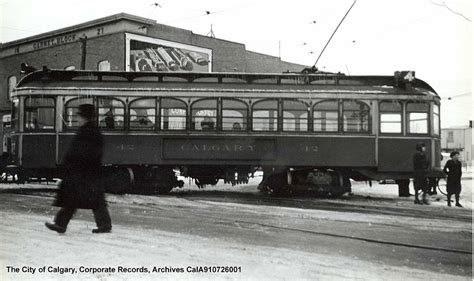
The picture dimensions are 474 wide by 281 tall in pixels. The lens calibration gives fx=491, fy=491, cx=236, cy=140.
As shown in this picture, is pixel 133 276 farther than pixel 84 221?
No

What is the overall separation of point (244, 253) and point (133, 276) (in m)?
1.39

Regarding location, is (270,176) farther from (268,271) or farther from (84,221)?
(268,271)

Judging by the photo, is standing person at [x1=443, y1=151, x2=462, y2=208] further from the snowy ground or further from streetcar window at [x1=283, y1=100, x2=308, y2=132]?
streetcar window at [x1=283, y1=100, x2=308, y2=132]

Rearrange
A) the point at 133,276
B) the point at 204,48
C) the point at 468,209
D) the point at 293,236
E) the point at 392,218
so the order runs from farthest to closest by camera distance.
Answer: the point at 204,48
the point at 468,209
the point at 392,218
the point at 293,236
the point at 133,276

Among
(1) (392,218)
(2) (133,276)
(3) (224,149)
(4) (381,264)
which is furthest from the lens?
(3) (224,149)

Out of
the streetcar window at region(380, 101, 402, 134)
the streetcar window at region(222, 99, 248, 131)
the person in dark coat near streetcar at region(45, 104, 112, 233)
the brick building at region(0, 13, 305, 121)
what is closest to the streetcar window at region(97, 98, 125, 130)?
the streetcar window at region(222, 99, 248, 131)

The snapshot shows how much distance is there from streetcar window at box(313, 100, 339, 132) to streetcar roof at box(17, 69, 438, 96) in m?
0.35

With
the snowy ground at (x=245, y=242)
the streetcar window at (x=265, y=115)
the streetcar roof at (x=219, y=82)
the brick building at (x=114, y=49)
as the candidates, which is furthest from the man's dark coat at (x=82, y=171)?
the brick building at (x=114, y=49)

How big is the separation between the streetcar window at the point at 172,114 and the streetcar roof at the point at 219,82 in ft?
1.15

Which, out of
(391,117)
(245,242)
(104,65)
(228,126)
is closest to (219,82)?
(228,126)

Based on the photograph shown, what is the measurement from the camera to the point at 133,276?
5164 millimetres

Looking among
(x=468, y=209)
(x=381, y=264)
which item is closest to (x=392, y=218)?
(x=468, y=209)

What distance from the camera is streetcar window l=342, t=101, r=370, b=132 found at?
1235 cm

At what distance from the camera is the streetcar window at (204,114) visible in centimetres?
1227
